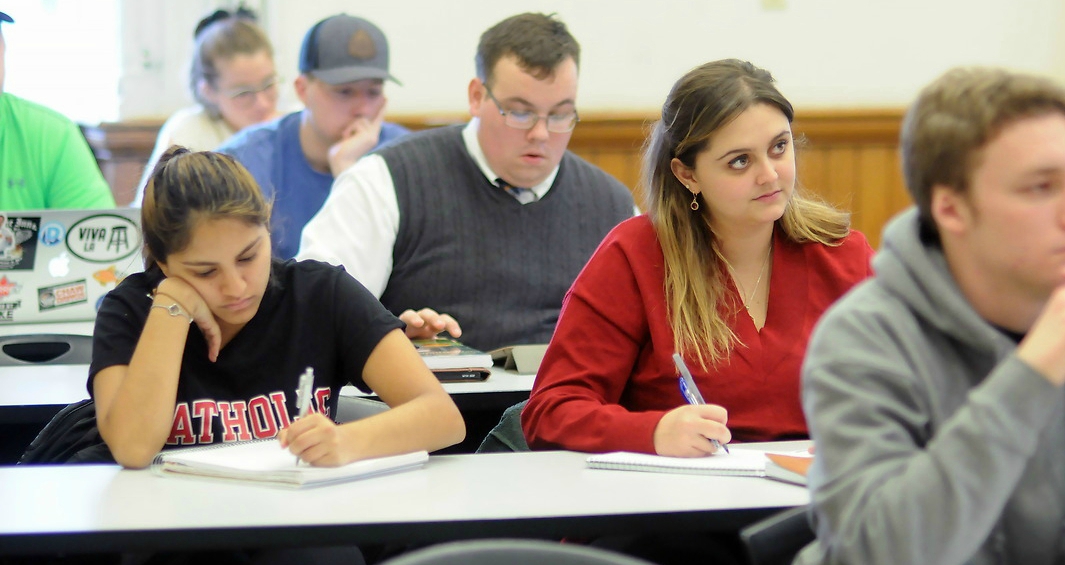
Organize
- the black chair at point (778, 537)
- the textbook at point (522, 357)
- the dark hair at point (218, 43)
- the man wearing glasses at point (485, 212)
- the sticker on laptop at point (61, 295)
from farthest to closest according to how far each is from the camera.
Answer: the dark hair at point (218, 43) < the man wearing glasses at point (485, 212) < the sticker on laptop at point (61, 295) < the textbook at point (522, 357) < the black chair at point (778, 537)

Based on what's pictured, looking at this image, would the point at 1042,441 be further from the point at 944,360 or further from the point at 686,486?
the point at 686,486

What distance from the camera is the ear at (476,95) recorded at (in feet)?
9.30

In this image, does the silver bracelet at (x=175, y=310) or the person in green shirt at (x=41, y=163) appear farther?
the person in green shirt at (x=41, y=163)

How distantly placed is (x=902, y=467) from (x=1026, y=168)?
298mm

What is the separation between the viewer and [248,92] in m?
3.92

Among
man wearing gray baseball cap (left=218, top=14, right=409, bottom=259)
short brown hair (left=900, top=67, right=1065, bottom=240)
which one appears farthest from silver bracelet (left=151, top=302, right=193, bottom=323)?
man wearing gray baseball cap (left=218, top=14, right=409, bottom=259)

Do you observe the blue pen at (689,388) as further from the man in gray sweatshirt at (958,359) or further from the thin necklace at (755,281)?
the man in gray sweatshirt at (958,359)

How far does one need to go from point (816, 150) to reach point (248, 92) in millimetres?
2219

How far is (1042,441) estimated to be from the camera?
41.9 inches

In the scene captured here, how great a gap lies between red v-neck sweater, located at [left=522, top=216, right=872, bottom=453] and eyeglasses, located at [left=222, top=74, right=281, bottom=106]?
93.4 inches

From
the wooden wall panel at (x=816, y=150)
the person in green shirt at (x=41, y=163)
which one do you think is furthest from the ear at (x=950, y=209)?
the wooden wall panel at (x=816, y=150)

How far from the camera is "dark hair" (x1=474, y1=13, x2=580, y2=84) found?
8.91 ft

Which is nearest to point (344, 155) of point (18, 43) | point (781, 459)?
point (18, 43)

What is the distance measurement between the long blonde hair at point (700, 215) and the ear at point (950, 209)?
2.52ft
